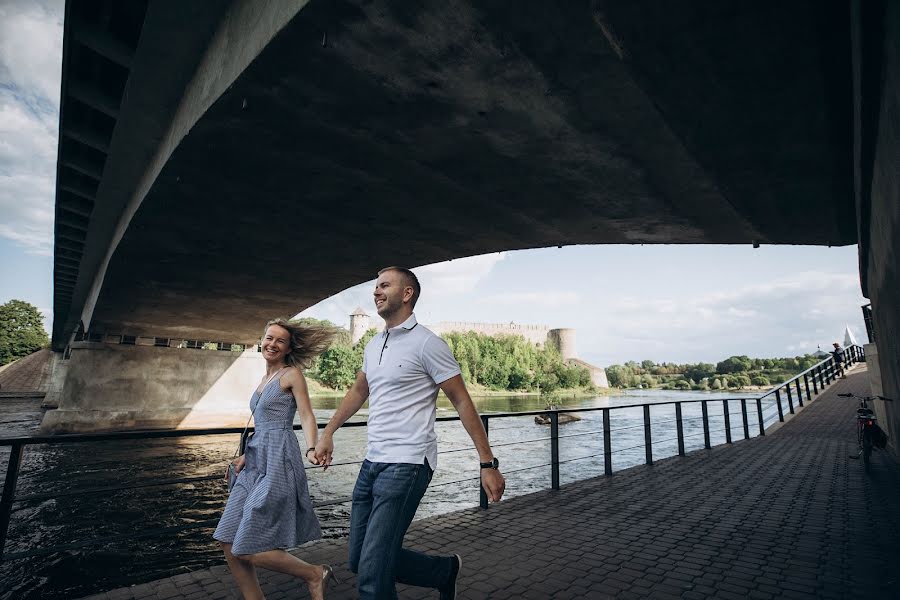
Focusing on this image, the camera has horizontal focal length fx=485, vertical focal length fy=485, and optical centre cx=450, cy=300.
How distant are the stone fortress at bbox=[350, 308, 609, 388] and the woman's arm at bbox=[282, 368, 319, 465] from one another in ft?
289

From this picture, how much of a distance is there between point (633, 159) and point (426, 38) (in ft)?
11.2

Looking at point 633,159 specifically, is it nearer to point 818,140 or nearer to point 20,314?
point 818,140

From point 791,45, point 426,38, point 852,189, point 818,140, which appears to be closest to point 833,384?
point 852,189

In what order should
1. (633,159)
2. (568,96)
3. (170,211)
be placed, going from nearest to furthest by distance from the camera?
(568,96) < (633,159) < (170,211)

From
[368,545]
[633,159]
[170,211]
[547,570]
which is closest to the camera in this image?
[368,545]

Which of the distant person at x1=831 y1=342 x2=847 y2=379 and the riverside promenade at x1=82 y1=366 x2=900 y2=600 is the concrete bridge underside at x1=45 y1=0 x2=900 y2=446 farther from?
the distant person at x1=831 y1=342 x2=847 y2=379

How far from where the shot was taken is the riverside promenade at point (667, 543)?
3420 millimetres

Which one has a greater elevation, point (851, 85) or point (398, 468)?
point (851, 85)

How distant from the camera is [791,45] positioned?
393 cm

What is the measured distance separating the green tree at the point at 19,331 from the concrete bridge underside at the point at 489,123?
7726cm

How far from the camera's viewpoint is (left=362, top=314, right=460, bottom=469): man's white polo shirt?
2391 millimetres

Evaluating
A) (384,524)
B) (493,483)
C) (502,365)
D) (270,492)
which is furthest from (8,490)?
(502,365)

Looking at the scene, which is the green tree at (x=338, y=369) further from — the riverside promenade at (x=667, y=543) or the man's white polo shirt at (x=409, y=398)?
the man's white polo shirt at (x=409, y=398)

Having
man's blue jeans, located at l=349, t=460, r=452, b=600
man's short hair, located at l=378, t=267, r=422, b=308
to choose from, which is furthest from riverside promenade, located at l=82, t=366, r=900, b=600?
man's short hair, located at l=378, t=267, r=422, b=308
